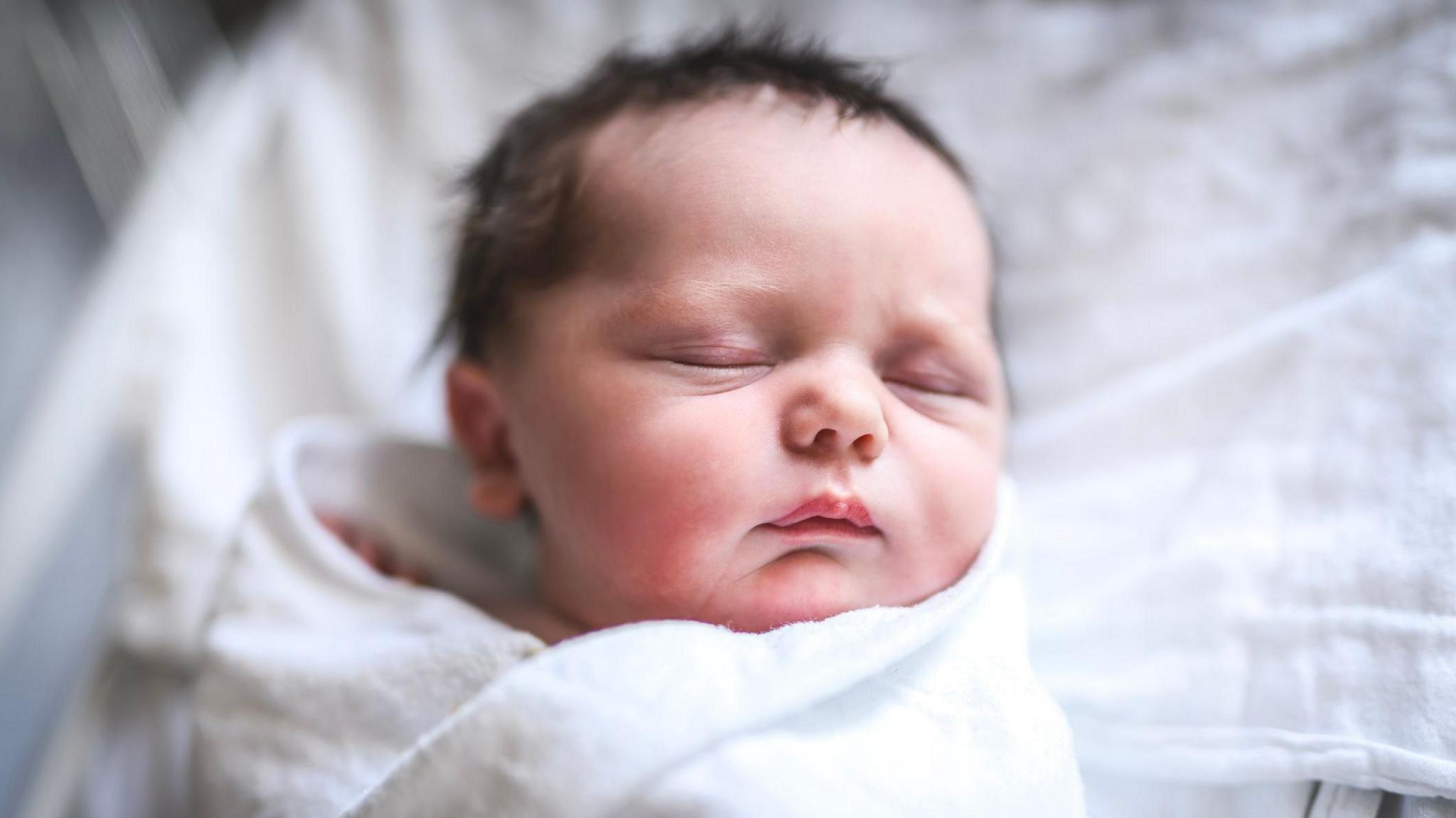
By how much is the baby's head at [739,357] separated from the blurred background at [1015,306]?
0.21m

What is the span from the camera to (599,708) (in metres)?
0.57

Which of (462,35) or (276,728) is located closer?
(276,728)

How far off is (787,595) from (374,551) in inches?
19.5

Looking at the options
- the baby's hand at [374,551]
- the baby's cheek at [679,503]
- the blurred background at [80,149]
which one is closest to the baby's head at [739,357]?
the baby's cheek at [679,503]

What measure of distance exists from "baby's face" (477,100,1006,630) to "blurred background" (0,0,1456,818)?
22cm

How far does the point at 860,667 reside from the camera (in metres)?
0.61

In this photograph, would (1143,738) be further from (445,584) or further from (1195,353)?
(445,584)

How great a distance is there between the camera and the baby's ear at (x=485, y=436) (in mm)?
839

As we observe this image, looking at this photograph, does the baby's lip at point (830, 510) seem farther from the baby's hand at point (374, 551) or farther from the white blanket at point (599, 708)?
the baby's hand at point (374, 551)

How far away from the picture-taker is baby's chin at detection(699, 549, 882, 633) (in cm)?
67

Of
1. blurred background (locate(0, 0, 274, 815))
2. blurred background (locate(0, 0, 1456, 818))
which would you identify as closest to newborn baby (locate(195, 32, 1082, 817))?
blurred background (locate(0, 0, 1456, 818))

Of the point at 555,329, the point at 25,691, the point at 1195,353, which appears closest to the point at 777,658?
the point at 555,329

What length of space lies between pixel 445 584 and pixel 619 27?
30.1 inches

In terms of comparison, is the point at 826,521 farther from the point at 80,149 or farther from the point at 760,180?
the point at 80,149
